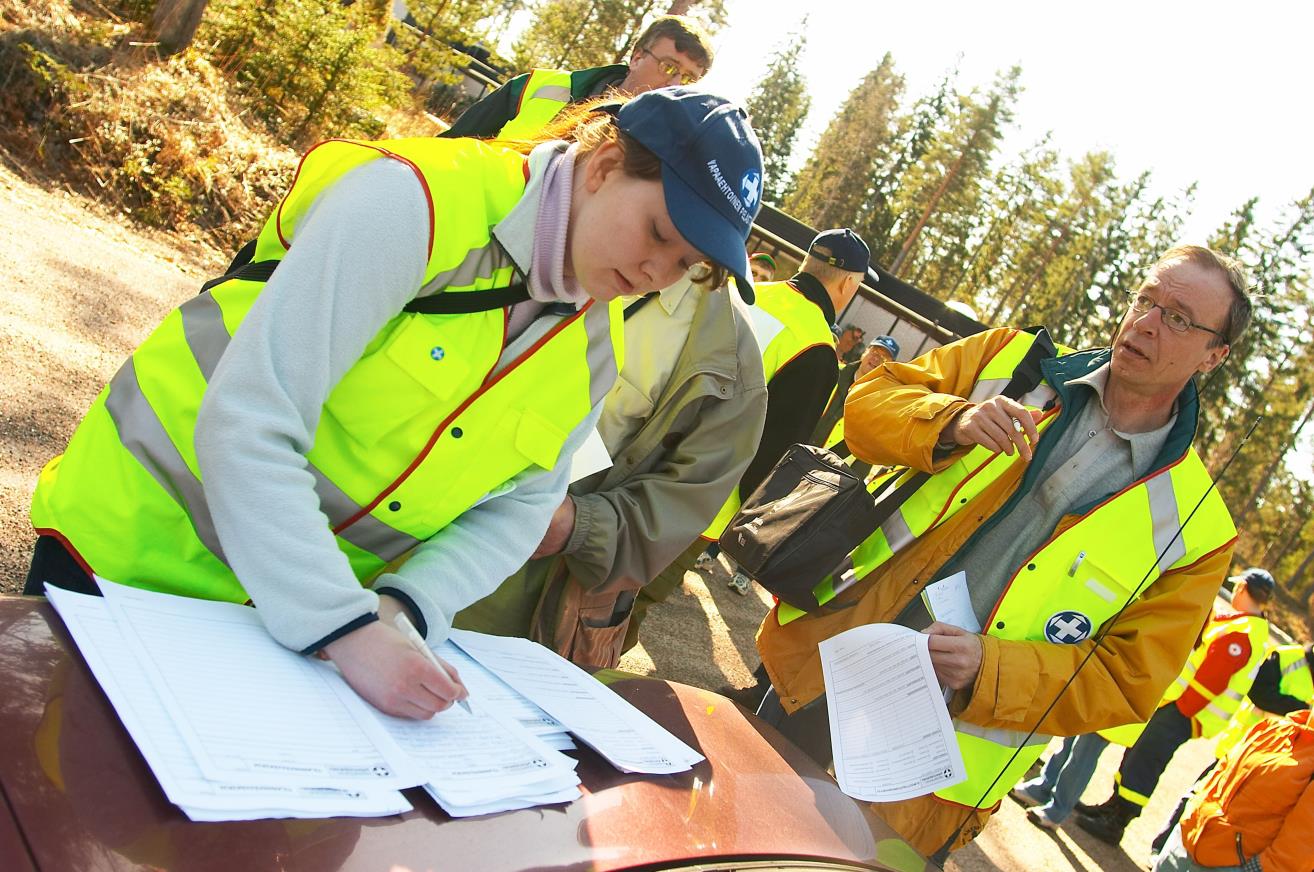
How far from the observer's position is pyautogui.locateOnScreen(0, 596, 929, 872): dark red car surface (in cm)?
100

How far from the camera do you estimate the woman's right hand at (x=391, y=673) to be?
1.43 m

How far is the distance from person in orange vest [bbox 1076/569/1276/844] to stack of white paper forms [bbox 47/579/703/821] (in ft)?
20.2

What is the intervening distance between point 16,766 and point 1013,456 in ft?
8.29

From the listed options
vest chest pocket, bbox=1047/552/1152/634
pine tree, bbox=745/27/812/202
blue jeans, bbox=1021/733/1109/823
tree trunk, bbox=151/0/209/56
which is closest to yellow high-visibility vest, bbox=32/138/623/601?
vest chest pocket, bbox=1047/552/1152/634

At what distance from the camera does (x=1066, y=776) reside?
636cm

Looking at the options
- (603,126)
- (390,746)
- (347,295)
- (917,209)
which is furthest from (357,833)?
(917,209)

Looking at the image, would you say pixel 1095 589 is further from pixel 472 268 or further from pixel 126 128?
pixel 126 128

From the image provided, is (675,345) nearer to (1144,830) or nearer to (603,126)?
(603,126)

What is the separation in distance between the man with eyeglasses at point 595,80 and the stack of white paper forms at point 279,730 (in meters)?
2.25

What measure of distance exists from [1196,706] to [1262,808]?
2.19 m

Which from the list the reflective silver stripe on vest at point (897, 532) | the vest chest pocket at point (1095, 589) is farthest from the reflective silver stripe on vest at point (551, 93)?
the vest chest pocket at point (1095, 589)

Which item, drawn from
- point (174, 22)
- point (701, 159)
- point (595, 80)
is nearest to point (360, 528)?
point (701, 159)

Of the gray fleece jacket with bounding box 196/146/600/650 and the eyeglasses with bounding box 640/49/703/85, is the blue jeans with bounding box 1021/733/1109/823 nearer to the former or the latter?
the eyeglasses with bounding box 640/49/703/85

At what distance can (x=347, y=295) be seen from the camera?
1.43 meters
